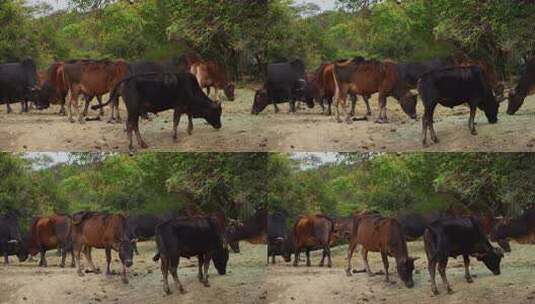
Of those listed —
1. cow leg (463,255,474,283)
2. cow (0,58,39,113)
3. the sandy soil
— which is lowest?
the sandy soil


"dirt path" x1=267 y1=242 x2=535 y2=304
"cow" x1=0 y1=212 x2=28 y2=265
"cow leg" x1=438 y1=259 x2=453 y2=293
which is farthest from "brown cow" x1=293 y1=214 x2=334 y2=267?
"cow" x1=0 y1=212 x2=28 y2=265

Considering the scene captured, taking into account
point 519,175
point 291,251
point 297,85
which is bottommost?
point 291,251

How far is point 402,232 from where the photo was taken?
975 cm

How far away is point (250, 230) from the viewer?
9906mm

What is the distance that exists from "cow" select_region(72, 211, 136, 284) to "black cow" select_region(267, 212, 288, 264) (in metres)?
1.06

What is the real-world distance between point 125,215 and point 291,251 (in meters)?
1.33

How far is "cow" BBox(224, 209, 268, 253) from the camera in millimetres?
9875

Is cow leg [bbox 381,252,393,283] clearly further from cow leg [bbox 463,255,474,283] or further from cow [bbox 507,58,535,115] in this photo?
cow [bbox 507,58,535,115]

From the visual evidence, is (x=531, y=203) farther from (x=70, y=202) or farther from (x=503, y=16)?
(x=70, y=202)

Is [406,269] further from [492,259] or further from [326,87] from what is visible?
[326,87]

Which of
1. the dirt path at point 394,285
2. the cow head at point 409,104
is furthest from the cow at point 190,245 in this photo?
the cow head at point 409,104

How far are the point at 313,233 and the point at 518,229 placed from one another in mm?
1582

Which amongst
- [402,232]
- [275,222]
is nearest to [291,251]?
[275,222]

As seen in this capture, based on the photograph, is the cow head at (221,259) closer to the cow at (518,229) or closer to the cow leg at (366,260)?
the cow leg at (366,260)
